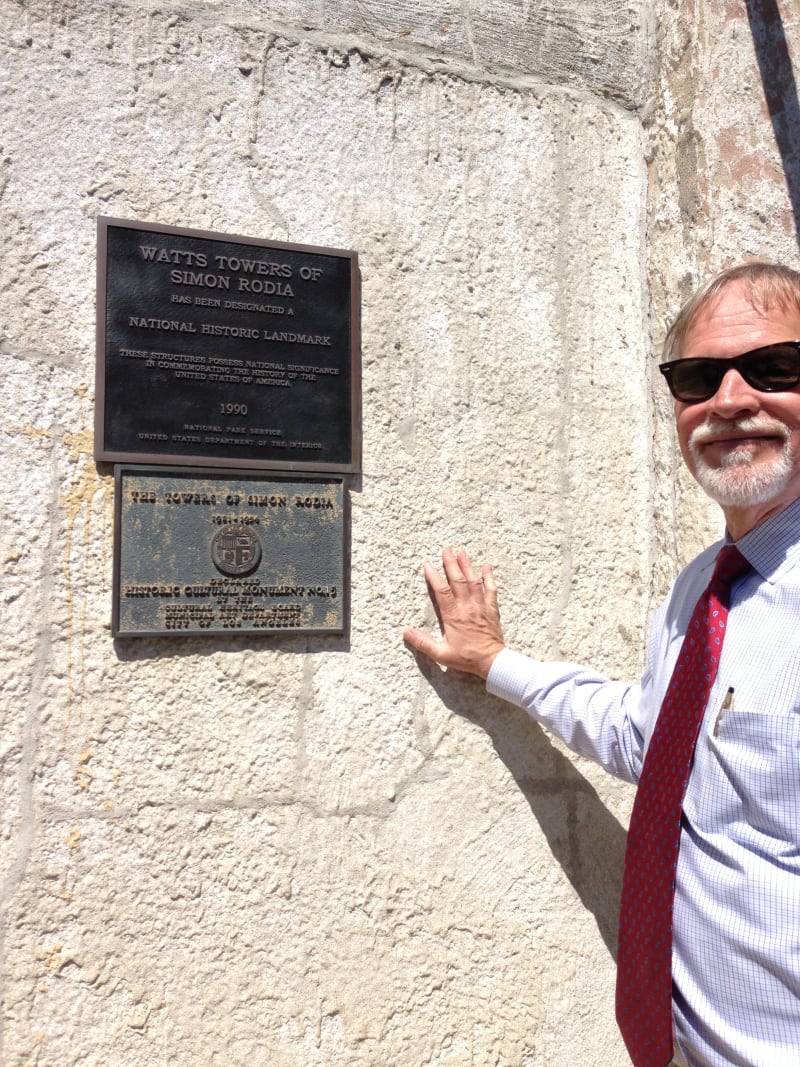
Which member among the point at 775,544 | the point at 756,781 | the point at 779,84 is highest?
the point at 779,84

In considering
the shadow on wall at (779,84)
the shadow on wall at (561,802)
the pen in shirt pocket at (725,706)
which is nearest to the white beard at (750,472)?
the pen in shirt pocket at (725,706)

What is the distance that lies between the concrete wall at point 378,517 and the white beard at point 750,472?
0.72m

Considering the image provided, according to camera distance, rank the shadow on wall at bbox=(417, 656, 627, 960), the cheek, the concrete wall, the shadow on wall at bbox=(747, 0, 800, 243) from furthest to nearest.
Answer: the shadow on wall at bbox=(747, 0, 800, 243) < the shadow on wall at bbox=(417, 656, 627, 960) < the concrete wall < the cheek

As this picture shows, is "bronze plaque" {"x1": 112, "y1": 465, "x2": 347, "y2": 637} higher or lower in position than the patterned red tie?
higher

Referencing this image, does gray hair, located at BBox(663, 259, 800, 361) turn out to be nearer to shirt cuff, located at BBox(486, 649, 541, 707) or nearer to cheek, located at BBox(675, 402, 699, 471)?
cheek, located at BBox(675, 402, 699, 471)

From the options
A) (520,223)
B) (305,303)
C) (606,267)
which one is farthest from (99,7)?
(606,267)

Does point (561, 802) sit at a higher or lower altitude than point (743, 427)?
lower

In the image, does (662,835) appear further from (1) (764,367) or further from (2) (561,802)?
(1) (764,367)

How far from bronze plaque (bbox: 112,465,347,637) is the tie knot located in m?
0.93

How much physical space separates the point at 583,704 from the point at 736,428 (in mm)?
768

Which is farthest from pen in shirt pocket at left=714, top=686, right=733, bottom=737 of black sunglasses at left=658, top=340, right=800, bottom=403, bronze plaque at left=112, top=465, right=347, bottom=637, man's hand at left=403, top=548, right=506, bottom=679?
bronze plaque at left=112, top=465, right=347, bottom=637

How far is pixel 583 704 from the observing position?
221 cm

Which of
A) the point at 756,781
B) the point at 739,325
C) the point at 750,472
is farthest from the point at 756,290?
the point at 756,781

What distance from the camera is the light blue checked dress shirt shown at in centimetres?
155
